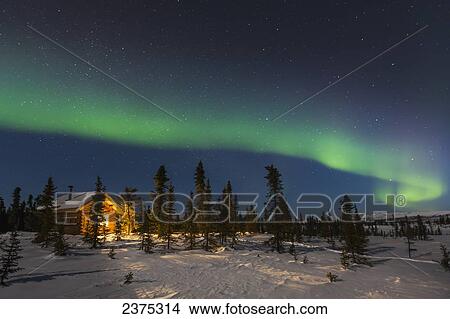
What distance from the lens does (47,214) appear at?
36.0m

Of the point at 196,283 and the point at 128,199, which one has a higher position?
the point at 128,199

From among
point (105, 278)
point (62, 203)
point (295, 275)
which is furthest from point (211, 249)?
point (62, 203)

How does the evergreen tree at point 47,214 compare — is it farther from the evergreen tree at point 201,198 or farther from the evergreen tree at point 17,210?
the evergreen tree at point 17,210

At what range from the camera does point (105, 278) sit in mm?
16469

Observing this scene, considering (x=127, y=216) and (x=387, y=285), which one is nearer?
(x=387, y=285)

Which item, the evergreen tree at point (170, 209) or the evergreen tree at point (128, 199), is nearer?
the evergreen tree at point (170, 209)

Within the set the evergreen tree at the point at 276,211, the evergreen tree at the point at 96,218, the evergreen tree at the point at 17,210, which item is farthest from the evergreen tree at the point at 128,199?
the evergreen tree at the point at 17,210

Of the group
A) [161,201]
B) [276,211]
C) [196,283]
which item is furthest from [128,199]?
[196,283]

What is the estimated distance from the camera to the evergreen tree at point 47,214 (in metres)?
34.1

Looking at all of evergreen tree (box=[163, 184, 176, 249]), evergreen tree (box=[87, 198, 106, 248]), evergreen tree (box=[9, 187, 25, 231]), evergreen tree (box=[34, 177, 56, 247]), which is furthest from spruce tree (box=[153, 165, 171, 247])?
evergreen tree (box=[9, 187, 25, 231])

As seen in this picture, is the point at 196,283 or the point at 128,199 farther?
the point at 128,199

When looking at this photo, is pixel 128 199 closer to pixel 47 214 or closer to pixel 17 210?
pixel 47 214
